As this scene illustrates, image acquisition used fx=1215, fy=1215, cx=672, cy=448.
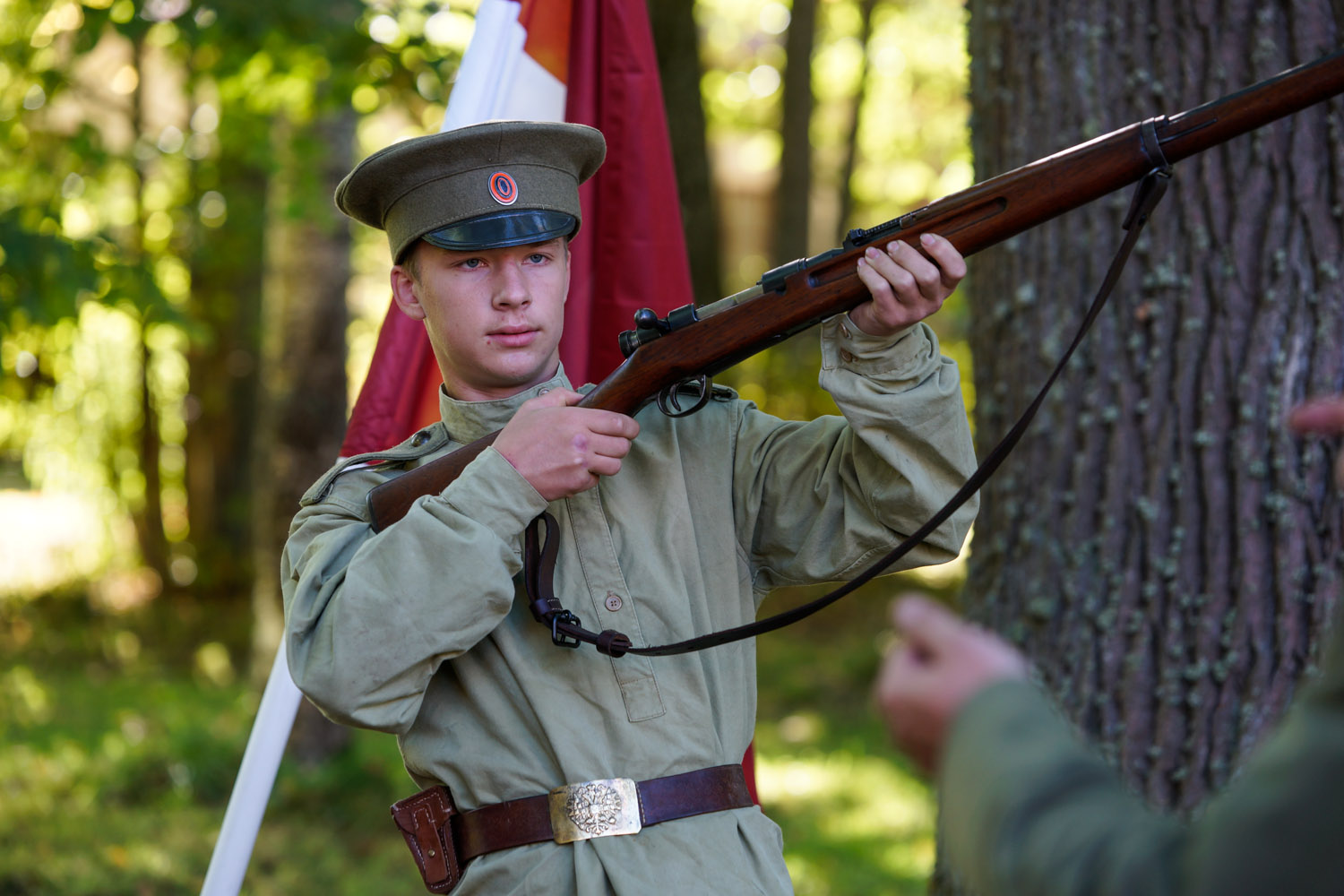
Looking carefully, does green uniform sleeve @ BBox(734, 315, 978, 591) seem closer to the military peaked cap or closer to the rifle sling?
the rifle sling

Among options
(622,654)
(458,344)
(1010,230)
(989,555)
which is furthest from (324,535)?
(989,555)

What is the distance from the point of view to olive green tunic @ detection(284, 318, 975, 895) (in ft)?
6.72

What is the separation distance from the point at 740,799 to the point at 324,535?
2.96 feet

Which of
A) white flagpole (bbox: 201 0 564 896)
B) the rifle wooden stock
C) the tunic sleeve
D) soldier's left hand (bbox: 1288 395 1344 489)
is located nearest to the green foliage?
white flagpole (bbox: 201 0 564 896)

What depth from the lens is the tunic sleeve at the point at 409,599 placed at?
2.02 m

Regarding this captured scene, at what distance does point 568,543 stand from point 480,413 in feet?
1.10

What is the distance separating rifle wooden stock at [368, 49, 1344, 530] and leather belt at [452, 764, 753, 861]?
1.93ft

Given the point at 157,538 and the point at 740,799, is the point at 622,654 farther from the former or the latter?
the point at 157,538

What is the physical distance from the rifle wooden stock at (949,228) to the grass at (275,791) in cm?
361

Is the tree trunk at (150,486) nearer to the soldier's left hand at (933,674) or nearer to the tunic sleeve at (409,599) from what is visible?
the tunic sleeve at (409,599)

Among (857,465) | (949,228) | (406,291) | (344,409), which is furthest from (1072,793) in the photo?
(344,409)

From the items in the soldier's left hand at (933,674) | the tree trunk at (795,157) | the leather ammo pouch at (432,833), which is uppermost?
the tree trunk at (795,157)

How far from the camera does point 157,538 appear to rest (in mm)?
12852

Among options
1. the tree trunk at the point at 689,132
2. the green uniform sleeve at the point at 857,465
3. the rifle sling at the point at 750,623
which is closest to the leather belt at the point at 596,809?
the rifle sling at the point at 750,623
